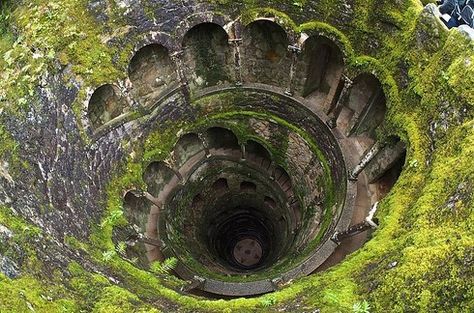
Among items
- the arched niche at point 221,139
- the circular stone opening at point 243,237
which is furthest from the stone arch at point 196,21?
the circular stone opening at point 243,237

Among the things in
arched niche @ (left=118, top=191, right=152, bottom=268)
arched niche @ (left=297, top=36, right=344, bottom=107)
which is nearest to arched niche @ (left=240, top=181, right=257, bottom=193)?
arched niche @ (left=118, top=191, right=152, bottom=268)

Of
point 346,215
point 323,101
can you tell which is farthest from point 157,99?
point 346,215

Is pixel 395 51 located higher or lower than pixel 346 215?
higher

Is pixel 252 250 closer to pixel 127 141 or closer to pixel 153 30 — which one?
pixel 127 141

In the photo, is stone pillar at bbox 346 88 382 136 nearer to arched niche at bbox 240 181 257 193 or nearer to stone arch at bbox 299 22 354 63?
stone arch at bbox 299 22 354 63

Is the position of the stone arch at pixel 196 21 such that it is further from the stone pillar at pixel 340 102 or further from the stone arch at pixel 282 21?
the stone pillar at pixel 340 102
